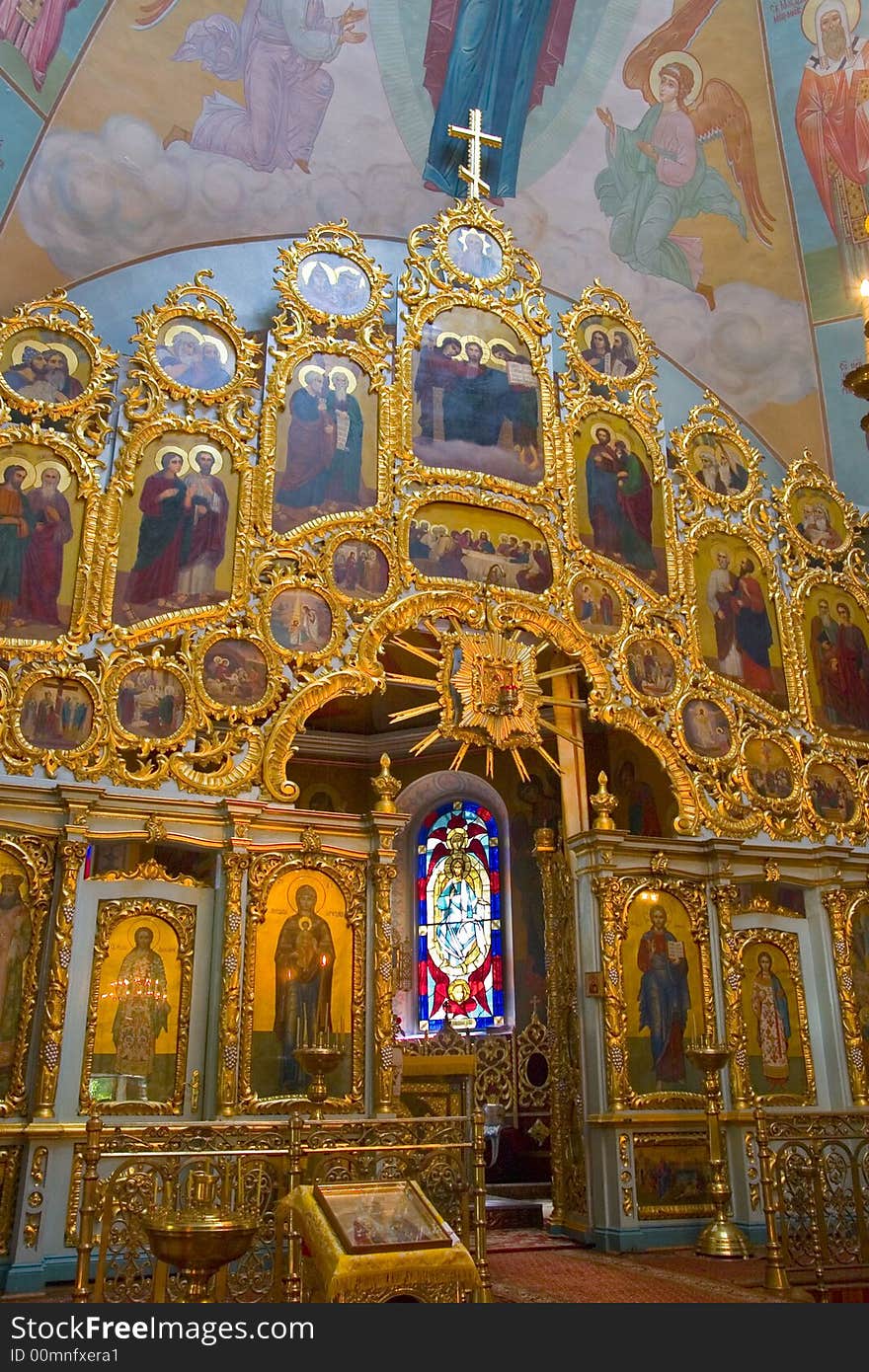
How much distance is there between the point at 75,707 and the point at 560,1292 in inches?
231

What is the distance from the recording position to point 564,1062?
11391mm

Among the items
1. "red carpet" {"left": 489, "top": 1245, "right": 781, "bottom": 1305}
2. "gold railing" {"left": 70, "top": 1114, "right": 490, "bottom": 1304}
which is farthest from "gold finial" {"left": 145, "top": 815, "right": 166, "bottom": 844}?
"red carpet" {"left": 489, "top": 1245, "right": 781, "bottom": 1305}

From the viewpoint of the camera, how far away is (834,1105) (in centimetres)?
1135

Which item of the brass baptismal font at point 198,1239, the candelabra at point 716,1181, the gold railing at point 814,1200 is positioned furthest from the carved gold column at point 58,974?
the gold railing at point 814,1200

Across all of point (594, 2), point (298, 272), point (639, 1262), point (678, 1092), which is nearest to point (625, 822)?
point (678, 1092)

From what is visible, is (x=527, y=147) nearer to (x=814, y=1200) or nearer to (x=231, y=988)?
(x=231, y=988)

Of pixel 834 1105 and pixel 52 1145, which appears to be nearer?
pixel 52 1145

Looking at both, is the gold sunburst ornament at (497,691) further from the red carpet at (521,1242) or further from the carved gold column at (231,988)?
the red carpet at (521,1242)

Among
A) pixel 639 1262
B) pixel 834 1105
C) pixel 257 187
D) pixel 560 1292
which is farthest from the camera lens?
pixel 257 187

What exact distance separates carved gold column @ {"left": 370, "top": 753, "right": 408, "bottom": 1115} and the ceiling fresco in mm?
6279

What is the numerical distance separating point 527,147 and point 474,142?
2.34ft

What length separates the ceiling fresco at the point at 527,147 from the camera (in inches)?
434

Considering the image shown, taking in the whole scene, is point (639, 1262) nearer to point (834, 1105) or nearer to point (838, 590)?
point (834, 1105)

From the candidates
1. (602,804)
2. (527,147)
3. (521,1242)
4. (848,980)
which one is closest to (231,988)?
(521,1242)
